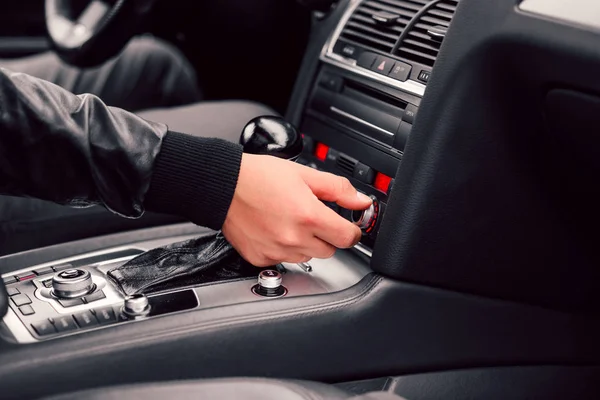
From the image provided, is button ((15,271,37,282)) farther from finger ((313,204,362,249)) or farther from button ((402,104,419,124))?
button ((402,104,419,124))

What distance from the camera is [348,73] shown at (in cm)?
119

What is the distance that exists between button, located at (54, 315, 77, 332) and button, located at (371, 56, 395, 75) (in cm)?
55

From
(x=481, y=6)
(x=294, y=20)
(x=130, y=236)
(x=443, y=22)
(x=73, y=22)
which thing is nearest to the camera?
(x=481, y=6)

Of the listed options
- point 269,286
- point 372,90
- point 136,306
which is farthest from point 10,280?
point 372,90

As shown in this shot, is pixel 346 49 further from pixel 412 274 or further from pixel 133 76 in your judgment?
pixel 133 76

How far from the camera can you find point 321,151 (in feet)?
4.06

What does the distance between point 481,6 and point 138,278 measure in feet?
1.71

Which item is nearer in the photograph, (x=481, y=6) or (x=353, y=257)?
(x=481, y=6)

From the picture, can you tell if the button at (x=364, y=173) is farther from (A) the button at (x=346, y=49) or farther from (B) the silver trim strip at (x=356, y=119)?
(A) the button at (x=346, y=49)

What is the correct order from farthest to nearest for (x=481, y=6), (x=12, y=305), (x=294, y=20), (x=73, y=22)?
(x=294, y=20) → (x=73, y=22) → (x=12, y=305) → (x=481, y=6)

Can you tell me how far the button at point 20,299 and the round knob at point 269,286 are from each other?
0.90ft

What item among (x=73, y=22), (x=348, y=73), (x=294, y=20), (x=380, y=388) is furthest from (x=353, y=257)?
(x=294, y=20)

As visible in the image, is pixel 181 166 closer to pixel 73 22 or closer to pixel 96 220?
pixel 96 220

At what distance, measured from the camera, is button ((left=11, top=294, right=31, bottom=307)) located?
0.90 meters
